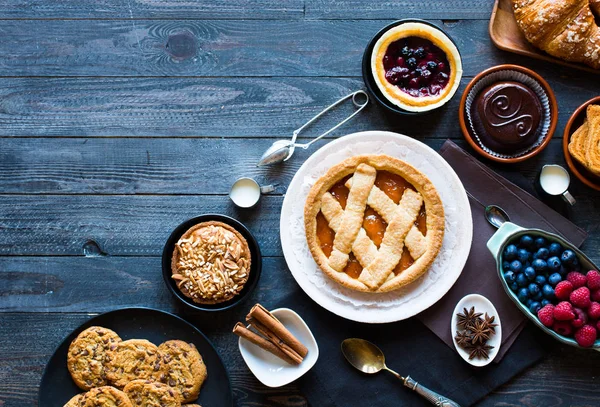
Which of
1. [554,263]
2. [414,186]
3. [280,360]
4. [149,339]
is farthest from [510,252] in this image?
[149,339]

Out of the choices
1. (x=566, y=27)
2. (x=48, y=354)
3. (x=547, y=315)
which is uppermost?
(x=566, y=27)

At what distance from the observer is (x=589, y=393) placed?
2889mm

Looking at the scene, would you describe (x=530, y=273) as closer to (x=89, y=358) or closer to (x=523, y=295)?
(x=523, y=295)

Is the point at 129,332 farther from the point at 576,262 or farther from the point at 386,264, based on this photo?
the point at 576,262

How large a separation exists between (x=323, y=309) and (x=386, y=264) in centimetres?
39

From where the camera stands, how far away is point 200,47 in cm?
307

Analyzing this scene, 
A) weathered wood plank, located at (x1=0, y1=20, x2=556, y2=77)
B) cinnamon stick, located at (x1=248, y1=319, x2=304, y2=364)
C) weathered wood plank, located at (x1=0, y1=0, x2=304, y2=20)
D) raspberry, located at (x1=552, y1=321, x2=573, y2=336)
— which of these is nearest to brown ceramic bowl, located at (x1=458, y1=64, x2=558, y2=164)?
weathered wood plank, located at (x1=0, y1=20, x2=556, y2=77)

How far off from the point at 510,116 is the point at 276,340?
59.4 inches

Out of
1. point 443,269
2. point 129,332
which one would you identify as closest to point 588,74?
point 443,269

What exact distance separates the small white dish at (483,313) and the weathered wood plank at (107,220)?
961 mm

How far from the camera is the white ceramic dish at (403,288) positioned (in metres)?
2.80

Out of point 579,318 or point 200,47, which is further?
point 200,47

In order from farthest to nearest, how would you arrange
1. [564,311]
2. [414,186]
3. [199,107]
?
[199,107] < [414,186] < [564,311]

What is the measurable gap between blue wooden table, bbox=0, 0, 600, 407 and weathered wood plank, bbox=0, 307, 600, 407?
10mm
